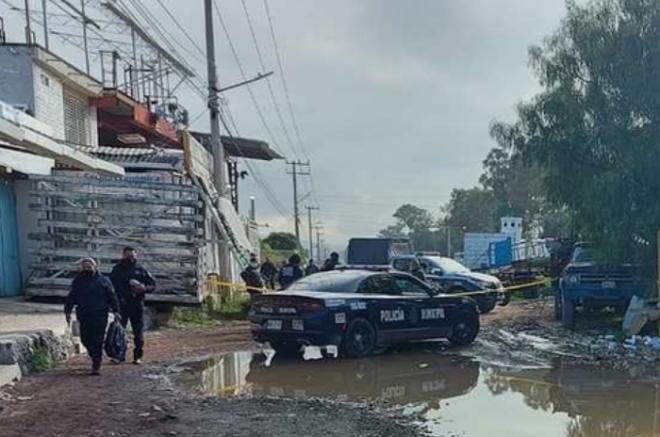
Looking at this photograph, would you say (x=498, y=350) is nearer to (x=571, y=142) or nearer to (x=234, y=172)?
(x=571, y=142)

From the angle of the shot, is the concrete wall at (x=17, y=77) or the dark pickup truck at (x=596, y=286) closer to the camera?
the dark pickup truck at (x=596, y=286)

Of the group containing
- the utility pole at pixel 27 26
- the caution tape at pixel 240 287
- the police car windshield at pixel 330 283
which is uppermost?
the utility pole at pixel 27 26

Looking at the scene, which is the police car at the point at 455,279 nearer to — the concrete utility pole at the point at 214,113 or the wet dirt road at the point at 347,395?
the concrete utility pole at the point at 214,113

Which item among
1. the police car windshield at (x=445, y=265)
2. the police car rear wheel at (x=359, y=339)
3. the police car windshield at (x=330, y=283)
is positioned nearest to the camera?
the police car rear wheel at (x=359, y=339)

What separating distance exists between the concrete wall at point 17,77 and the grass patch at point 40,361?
9.87 metres

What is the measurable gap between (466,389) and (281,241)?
185ft

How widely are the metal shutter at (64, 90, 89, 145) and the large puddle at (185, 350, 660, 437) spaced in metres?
12.1

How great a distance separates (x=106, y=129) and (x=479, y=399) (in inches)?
900

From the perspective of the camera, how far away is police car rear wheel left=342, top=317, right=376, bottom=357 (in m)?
11.9

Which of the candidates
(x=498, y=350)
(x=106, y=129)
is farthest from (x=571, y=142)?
(x=106, y=129)

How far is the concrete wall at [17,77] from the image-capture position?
18.6 m

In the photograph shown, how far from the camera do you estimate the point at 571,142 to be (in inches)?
632

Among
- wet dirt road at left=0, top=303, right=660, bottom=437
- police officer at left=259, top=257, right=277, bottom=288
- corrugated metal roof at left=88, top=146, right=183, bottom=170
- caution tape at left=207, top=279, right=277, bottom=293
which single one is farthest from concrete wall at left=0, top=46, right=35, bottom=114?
police officer at left=259, top=257, right=277, bottom=288

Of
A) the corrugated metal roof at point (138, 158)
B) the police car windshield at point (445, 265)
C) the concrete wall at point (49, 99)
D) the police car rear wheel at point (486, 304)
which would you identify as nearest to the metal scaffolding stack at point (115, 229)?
the concrete wall at point (49, 99)
